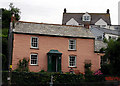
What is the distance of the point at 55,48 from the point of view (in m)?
27.7

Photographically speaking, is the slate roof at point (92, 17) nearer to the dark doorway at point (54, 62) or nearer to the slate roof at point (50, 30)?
the slate roof at point (50, 30)

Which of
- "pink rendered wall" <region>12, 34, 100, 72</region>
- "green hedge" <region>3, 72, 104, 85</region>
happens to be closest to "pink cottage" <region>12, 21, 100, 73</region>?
"pink rendered wall" <region>12, 34, 100, 72</region>

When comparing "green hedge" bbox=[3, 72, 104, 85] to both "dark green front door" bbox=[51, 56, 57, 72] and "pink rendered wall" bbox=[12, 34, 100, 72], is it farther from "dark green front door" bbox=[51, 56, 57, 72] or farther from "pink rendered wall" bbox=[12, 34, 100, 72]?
"dark green front door" bbox=[51, 56, 57, 72]

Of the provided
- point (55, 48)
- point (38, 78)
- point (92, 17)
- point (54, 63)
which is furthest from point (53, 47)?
point (92, 17)

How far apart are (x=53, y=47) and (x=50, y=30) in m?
2.48

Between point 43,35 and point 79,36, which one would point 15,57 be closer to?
point 43,35

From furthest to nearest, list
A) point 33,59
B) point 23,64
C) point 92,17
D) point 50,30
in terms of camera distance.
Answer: point 92,17 < point 50,30 < point 33,59 < point 23,64

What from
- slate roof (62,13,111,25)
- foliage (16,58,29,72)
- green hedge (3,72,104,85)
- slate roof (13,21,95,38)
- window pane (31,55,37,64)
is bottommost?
green hedge (3,72,104,85)

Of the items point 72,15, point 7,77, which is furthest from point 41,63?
point 72,15

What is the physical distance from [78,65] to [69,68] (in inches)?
52.3

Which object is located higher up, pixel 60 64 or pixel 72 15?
pixel 72 15

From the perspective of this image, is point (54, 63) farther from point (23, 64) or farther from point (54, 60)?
point (23, 64)

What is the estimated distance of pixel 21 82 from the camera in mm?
19109

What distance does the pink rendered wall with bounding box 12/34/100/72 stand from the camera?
2614cm
